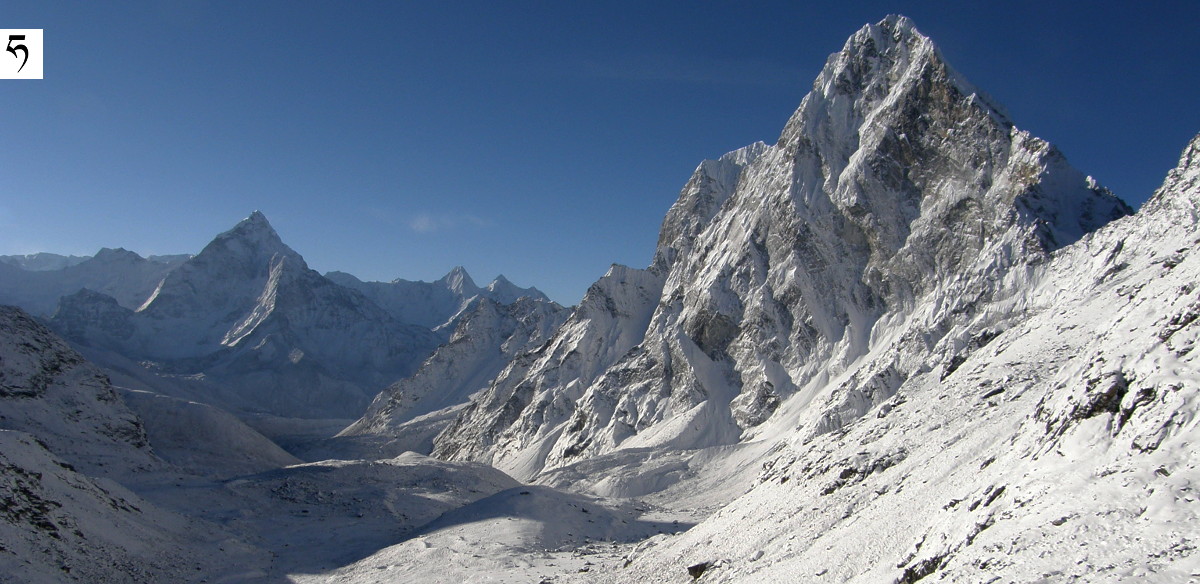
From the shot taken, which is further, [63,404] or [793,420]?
[793,420]

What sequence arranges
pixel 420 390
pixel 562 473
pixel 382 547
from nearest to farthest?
pixel 382 547 → pixel 562 473 → pixel 420 390

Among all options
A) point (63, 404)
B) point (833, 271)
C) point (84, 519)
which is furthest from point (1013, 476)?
point (833, 271)

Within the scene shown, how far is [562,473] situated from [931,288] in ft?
171

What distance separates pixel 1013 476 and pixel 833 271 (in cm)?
9276

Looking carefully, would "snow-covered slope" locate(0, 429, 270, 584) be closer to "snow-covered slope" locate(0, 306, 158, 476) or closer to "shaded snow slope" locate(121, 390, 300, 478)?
"snow-covered slope" locate(0, 306, 158, 476)

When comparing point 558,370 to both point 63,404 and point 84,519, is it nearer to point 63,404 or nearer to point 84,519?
point 63,404

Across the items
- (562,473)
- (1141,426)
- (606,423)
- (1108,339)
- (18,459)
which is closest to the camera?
(1141,426)

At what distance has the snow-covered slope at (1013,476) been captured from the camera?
1427cm

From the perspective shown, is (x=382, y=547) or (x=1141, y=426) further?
(x=382, y=547)

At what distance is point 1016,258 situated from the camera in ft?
270

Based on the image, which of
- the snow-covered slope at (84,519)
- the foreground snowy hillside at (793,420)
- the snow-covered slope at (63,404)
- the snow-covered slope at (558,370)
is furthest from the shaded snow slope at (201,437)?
the snow-covered slope at (558,370)

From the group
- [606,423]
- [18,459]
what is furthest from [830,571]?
[606,423]

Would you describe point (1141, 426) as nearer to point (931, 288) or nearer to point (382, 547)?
point (382, 547)

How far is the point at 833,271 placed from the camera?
107m
